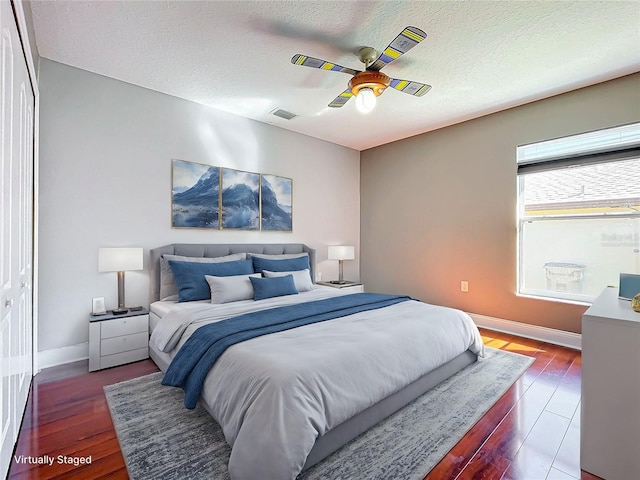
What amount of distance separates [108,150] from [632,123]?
5.12 metres

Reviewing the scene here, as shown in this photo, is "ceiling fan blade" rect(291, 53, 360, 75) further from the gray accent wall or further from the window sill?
the window sill

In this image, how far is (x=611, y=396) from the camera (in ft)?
5.04

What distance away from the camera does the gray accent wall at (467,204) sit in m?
3.38

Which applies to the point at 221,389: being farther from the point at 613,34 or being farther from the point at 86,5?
the point at 613,34

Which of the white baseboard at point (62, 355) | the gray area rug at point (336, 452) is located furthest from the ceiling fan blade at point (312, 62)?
the white baseboard at point (62, 355)

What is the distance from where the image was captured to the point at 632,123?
3.03m

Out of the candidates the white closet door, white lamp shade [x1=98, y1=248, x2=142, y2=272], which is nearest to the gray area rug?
the white closet door

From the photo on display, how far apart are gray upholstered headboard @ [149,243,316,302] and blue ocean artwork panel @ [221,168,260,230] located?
0.27 metres

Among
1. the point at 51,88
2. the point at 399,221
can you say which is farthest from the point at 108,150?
the point at 399,221

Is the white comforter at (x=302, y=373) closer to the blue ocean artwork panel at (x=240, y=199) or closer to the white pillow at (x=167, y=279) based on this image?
the white pillow at (x=167, y=279)

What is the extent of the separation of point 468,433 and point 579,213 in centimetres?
288

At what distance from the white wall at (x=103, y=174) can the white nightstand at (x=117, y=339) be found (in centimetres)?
36

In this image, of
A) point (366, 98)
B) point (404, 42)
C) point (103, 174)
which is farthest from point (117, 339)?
point (404, 42)

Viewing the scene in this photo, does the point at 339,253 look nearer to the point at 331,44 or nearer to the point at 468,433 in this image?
the point at 331,44
